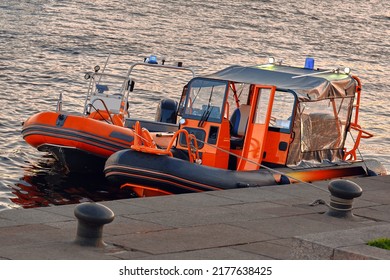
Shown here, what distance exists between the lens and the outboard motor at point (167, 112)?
21141 mm

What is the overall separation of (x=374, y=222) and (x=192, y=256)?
3.18m

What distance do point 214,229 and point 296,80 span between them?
6552 mm

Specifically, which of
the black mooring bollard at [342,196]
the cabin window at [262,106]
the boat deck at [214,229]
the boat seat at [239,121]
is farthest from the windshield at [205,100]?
the black mooring bollard at [342,196]

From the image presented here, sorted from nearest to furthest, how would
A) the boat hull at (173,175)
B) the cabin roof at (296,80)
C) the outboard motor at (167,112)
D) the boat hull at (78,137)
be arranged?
the boat hull at (173,175)
the cabin roof at (296,80)
the boat hull at (78,137)
the outboard motor at (167,112)

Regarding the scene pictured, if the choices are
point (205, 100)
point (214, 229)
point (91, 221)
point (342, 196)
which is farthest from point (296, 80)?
point (91, 221)

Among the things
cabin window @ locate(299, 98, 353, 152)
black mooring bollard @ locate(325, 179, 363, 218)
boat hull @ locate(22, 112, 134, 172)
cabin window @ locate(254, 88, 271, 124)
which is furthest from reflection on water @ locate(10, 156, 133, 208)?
black mooring bollard @ locate(325, 179, 363, 218)

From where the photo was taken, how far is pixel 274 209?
41.8ft

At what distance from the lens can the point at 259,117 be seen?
16.8 meters

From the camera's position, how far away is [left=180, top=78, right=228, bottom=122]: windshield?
1666cm

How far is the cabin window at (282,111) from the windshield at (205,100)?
0.86 meters

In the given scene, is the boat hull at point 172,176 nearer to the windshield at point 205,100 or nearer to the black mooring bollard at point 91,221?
the windshield at point 205,100

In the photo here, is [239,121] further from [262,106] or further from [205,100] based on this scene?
[205,100]

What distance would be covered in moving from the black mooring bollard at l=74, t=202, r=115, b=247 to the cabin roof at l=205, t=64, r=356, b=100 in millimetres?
7533
